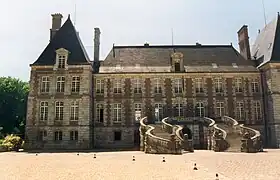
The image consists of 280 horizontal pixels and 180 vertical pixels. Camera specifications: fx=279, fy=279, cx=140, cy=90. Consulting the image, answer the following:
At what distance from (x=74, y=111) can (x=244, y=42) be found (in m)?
21.4

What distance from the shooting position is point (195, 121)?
26500 millimetres

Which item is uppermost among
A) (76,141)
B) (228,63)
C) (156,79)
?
(228,63)

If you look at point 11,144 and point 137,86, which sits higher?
point 137,86

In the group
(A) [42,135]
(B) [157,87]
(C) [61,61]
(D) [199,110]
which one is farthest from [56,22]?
(D) [199,110]

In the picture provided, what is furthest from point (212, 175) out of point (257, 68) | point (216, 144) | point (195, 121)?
point (257, 68)

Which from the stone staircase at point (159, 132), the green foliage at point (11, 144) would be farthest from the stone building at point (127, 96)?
the stone staircase at point (159, 132)

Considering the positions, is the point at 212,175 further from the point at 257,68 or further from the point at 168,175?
A: the point at 257,68

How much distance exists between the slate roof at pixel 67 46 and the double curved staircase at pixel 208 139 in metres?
9.95

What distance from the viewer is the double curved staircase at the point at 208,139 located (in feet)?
65.0

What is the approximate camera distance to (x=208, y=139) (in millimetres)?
24875

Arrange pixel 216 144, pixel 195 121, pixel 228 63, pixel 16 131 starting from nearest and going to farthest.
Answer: pixel 216 144 < pixel 195 121 < pixel 228 63 < pixel 16 131

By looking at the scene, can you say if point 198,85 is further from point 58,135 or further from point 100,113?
point 58,135

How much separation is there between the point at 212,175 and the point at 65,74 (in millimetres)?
22339

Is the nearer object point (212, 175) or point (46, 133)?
point (212, 175)
